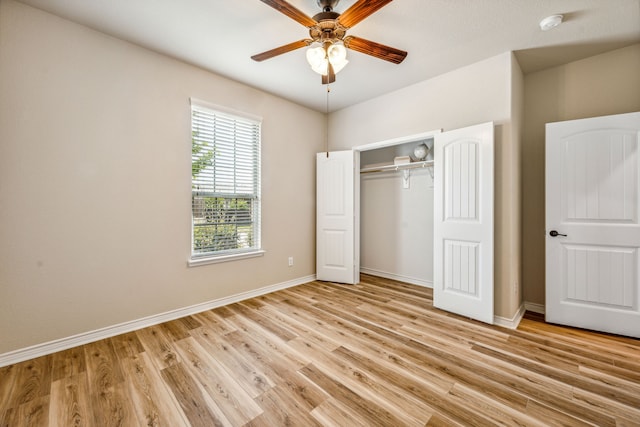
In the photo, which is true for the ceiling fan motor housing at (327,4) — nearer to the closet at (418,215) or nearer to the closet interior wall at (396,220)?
the closet at (418,215)

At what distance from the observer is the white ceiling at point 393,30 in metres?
2.14

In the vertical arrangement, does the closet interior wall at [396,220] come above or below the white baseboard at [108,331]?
above

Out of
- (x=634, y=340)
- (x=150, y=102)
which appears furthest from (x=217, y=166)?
(x=634, y=340)

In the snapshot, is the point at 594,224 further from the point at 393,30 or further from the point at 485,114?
the point at 393,30

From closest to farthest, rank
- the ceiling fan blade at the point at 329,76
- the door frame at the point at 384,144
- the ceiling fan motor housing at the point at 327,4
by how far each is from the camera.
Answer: the ceiling fan motor housing at the point at 327,4 < the ceiling fan blade at the point at 329,76 < the door frame at the point at 384,144

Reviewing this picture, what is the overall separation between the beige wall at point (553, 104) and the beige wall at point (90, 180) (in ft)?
12.2

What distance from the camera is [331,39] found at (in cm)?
203

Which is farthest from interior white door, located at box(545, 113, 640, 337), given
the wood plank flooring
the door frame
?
the door frame

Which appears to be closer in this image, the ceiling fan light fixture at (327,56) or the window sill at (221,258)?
the ceiling fan light fixture at (327,56)

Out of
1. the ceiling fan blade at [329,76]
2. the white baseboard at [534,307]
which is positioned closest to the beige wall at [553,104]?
the white baseboard at [534,307]

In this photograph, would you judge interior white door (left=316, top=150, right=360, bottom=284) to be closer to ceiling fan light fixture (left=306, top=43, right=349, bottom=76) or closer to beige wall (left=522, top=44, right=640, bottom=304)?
ceiling fan light fixture (left=306, top=43, right=349, bottom=76)

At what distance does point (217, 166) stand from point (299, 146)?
141cm

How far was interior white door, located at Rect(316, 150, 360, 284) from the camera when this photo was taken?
→ 4.13 meters

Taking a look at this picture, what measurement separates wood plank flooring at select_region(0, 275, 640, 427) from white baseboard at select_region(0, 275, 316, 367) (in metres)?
0.08
